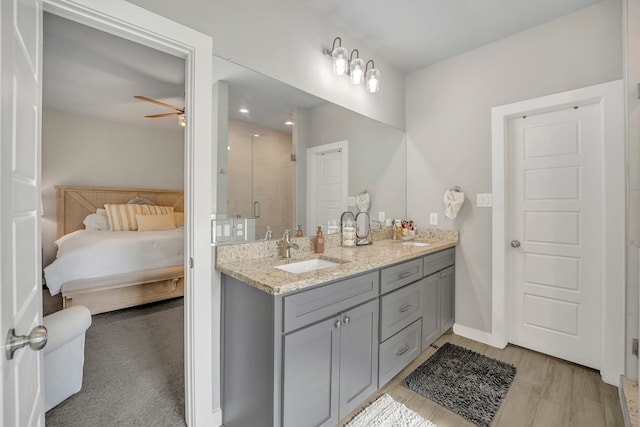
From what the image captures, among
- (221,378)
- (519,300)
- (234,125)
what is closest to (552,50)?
(519,300)

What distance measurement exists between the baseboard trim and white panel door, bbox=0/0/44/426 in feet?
9.41

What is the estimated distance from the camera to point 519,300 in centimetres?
239

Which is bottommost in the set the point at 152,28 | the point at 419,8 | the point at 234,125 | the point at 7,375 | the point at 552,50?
the point at 7,375

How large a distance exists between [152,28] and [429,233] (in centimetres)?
265

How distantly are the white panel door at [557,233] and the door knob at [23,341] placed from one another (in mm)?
2936

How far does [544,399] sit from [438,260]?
3.53 feet

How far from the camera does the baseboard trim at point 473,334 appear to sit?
243cm

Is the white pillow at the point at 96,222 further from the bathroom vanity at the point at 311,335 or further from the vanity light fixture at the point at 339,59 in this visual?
the vanity light fixture at the point at 339,59

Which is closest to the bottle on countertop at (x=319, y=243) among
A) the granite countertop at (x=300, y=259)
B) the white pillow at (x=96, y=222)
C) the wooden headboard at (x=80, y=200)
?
the granite countertop at (x=300, y=259)

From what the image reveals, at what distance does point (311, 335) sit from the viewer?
130 cm

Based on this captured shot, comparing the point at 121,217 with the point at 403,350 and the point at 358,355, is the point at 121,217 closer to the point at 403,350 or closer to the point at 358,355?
the point at 358,355

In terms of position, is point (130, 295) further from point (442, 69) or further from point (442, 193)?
point (442, 69)

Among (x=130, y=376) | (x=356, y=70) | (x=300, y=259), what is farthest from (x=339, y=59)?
(x=130, y=376)

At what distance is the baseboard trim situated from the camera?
243 centimetres
